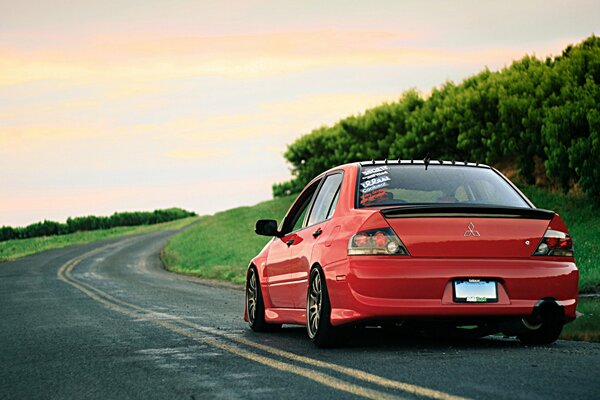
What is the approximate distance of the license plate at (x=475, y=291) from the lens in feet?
25.3

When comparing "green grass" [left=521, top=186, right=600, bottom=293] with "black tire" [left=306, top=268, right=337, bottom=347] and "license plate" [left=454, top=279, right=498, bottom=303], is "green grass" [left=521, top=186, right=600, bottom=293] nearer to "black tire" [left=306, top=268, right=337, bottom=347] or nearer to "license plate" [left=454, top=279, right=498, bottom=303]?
"black tire" [left=306, top=268, right=337, bottom=347]

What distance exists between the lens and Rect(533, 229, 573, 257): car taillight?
314 inches

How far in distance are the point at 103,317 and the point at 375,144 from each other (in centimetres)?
3177

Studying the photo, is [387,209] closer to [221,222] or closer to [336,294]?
[336,294]

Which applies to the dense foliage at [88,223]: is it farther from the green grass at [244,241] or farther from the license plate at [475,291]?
the license plate at [475,291]

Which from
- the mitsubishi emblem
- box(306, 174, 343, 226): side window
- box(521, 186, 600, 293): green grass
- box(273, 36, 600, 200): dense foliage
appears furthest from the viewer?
box(273, 36, 600, 200): dense foliage

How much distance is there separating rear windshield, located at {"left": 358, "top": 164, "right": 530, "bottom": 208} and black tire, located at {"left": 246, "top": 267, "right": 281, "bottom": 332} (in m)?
2.68

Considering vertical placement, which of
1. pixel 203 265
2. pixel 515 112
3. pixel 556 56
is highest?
pixel 556 56

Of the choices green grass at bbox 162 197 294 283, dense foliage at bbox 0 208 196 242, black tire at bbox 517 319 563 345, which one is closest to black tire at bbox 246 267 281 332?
black tire at bbox 517 319 563 345


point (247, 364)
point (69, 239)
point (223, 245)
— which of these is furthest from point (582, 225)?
point (69, 239)

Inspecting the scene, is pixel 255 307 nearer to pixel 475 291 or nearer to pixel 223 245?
pixel 475 291

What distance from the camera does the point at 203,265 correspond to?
3619 centimetres

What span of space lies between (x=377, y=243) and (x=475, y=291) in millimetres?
939

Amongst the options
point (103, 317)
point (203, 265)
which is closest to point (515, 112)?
point (203, 265)
